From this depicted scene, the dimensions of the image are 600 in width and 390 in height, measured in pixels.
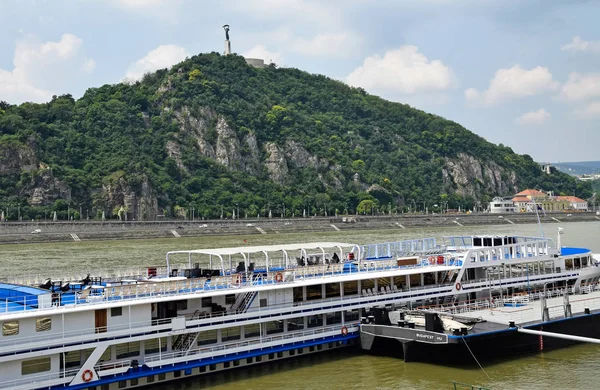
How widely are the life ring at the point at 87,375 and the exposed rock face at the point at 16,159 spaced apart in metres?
129

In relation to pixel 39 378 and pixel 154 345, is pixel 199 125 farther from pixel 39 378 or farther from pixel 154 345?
pixel 39 378

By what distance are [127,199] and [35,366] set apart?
414 ft

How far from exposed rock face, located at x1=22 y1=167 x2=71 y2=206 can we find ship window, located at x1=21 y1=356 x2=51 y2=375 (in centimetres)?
12232

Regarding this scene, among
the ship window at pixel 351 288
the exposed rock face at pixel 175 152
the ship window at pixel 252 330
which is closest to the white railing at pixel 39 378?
the ship window at pixel 252 330

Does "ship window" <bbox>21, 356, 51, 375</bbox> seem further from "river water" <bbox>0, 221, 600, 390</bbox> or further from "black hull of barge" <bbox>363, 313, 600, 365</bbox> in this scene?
"black hull of barge" <bbox>363, 313, 600, 365</bbox>

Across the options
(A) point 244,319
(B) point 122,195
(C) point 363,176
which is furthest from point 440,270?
(C) point 363,176

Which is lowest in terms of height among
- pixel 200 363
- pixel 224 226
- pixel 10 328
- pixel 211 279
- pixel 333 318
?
pixel 200 363

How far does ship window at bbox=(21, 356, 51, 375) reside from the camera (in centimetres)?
1955

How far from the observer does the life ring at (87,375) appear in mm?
20219

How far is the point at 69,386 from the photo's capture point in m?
20.0

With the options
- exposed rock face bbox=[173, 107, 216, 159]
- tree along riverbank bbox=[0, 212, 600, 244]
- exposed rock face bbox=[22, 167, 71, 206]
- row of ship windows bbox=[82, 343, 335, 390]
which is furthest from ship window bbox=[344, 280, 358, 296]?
exposed rock face bbox=[173, 107, 216, 159]

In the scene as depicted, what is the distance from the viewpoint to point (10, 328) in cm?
1959

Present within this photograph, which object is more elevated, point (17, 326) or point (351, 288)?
point (17, 326)

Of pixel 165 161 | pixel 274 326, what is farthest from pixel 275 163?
pixel 274 326
